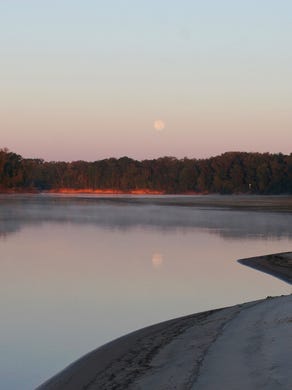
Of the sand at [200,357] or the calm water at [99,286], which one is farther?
the calm water at [99,286]

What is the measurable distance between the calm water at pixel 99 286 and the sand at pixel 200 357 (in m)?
0.70

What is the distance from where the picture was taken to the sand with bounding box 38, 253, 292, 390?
8.26 meters

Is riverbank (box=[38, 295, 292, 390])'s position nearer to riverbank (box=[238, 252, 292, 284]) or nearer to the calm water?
the calm water

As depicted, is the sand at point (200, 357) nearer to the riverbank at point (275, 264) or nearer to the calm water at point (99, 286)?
the calm water at point (99, 286)

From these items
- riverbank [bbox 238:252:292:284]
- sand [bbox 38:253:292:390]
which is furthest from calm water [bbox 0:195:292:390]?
sand [bbox 38:253:292:390]

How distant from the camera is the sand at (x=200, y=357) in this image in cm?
826

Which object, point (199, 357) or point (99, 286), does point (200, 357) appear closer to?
point (199, 357)

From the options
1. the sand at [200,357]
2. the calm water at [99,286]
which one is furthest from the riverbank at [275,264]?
the sand at [200,357]

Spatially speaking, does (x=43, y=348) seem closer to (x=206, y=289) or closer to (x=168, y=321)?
(x=168, y=321)

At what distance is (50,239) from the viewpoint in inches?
1500

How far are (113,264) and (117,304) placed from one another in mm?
8957

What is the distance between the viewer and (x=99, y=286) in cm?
1989

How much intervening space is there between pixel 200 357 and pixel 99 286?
415 inches

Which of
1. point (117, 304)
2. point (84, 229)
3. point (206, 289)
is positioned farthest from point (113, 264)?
point (84, 229)
